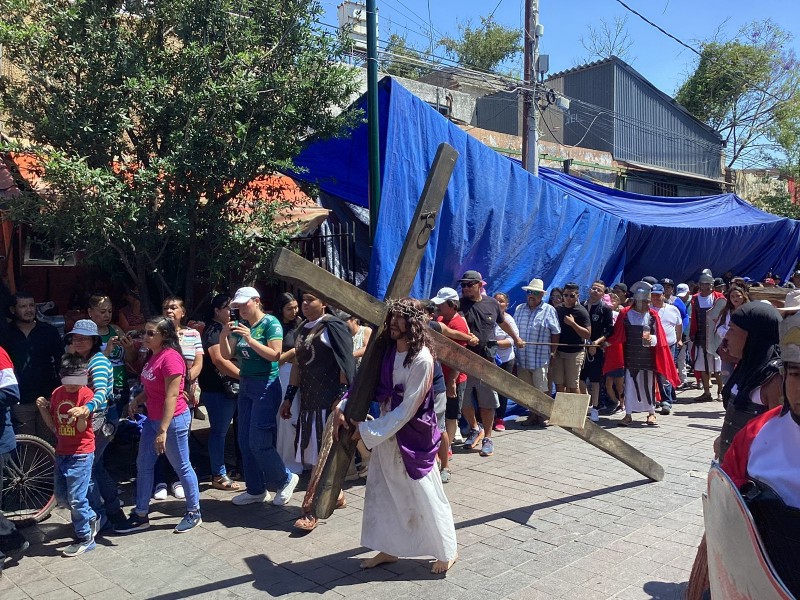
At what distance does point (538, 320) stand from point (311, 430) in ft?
12.9

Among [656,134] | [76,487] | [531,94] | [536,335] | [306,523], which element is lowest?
[306,523]

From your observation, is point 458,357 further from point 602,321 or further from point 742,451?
point 602,321

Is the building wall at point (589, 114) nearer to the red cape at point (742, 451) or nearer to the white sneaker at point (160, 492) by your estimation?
the white sneaker at point (160, 492)

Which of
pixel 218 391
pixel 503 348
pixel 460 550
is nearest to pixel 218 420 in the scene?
pixel 218 391

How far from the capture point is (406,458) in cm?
451

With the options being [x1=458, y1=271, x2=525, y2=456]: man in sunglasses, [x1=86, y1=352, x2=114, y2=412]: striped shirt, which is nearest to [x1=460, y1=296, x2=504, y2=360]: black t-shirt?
[x1=458, y1=271, x2=525, y2=456]: man in sunglasses

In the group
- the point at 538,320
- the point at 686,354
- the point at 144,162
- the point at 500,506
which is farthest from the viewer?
the point at 686,354

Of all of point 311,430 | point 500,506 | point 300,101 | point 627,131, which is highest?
point 627,131

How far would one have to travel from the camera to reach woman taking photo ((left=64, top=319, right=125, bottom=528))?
5.12 metres

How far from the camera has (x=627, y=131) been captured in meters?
21.8

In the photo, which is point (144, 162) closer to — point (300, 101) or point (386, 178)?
point (300, 101)

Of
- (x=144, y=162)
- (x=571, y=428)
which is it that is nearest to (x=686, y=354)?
(x=571, y=428)

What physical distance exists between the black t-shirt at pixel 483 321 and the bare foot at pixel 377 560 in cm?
342

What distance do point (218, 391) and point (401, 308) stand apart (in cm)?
267
